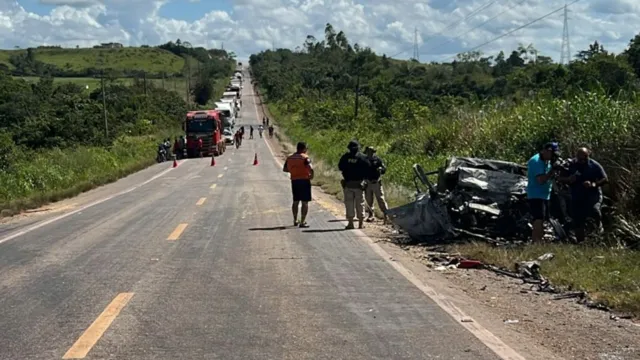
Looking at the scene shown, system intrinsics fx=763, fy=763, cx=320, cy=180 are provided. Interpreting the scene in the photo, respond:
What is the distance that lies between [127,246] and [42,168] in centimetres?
1922

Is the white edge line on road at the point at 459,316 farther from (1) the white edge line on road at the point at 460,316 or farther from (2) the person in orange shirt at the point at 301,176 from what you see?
(2) the person in orange shirt at the point at 301,176

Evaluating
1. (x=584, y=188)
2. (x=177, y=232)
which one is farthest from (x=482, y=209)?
(x=177, y=232)

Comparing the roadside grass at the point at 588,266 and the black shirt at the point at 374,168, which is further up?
the black shirt at the point at 374,168

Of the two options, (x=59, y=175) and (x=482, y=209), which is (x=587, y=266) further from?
(x=59, y=175)

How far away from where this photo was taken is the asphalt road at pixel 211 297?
6.70 metres

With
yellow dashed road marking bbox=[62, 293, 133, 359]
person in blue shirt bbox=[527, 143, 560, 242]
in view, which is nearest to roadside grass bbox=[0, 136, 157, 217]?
yellow dashed road marking bbox=[62, 293, 133, 359]

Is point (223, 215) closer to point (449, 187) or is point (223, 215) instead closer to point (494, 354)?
point (449, 187)

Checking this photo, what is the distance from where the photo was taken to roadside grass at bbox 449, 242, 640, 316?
893 centimetres

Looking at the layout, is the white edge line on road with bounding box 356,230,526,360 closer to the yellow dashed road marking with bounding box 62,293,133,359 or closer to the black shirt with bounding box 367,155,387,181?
the yellow dashed road marking with bounding box 62,293,133,359

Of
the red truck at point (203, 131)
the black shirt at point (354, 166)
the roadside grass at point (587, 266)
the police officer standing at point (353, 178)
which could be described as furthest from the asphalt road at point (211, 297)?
the red truck at point (203, 131)

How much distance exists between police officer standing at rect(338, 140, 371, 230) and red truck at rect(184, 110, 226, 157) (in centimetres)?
3977

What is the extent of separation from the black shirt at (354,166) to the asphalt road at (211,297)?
1173mm

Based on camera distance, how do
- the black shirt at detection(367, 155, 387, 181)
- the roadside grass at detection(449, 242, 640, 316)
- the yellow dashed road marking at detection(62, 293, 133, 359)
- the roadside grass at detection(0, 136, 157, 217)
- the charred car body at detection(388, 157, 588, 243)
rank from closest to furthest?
the yellow dashed road marking at detection(62, 293, 133, 359) < the roadside grass at detection(449, 242, 640, 316) < the charred car body at detection(388, 157, 588, 243) < the black shirt at detection(367, 155, 387, 181) < the roadside grass at detection(0, 136, 157, 217)

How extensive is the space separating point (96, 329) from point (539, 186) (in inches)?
324
